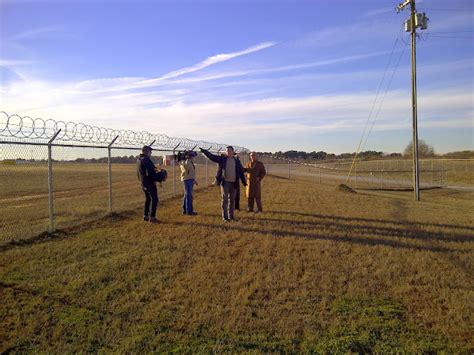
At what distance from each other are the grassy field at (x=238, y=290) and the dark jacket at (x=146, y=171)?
1203 millimetres

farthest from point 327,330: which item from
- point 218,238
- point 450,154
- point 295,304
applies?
point 450,154

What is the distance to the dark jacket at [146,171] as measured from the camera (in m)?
10.0

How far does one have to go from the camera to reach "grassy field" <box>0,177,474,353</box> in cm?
→ 425

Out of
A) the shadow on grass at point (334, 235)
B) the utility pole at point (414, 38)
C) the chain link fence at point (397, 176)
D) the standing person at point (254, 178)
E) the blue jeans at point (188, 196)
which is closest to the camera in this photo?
the shadow on grass at point (334, 235)

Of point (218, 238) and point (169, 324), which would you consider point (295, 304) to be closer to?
point (169, 324)

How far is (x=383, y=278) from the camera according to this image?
243 inches

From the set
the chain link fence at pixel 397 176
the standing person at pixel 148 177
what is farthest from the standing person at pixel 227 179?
the chain link fence at pixel 397 176

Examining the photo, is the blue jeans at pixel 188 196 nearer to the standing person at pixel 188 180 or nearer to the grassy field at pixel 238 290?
the standing person at pixel 188 180

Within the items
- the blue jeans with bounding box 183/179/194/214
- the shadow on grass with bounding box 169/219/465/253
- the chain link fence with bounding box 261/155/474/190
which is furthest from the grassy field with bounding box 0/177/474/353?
the chain link fence with bounding box 261/155/474/190

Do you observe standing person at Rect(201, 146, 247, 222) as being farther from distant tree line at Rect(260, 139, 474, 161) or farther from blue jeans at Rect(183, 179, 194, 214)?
distant tree line at Rect(260, 139, 474, 161)

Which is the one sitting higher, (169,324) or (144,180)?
(144,180)

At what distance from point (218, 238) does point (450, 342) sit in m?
4.89

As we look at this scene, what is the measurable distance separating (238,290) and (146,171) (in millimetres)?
5209

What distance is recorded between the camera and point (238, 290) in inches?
218
